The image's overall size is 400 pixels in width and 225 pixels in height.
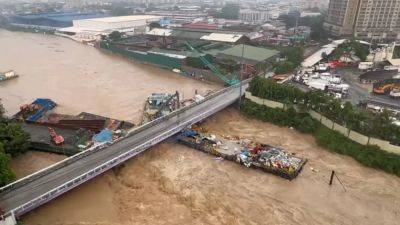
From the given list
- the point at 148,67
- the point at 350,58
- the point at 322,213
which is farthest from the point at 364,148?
the point at 148,67

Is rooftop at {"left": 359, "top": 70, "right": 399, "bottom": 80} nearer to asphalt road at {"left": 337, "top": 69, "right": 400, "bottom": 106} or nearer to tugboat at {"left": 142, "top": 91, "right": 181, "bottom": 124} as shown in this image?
asphalt road at {"left": 337, "top": 69, "right": 400, "bottom": 106}

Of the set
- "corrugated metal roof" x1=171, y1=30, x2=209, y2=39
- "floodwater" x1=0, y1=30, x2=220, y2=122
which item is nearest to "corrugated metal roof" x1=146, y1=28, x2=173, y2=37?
"corrugated metal roof" x1=171, y1=30, x2=209, y2=39

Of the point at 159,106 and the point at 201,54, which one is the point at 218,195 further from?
the point at 201,54

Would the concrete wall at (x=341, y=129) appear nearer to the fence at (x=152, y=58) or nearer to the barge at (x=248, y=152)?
the barge at (x=248, y=152)

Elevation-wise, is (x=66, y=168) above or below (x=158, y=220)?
above

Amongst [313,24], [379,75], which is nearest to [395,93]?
[379,75]

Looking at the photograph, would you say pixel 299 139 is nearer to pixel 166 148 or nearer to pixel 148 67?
pixel 166 148

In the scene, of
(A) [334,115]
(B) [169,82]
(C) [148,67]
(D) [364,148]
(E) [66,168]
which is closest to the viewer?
(E) [66,168]

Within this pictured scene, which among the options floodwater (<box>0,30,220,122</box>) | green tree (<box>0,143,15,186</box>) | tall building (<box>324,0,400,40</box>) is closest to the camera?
green tree (<box>0,143,15,186</box>)
